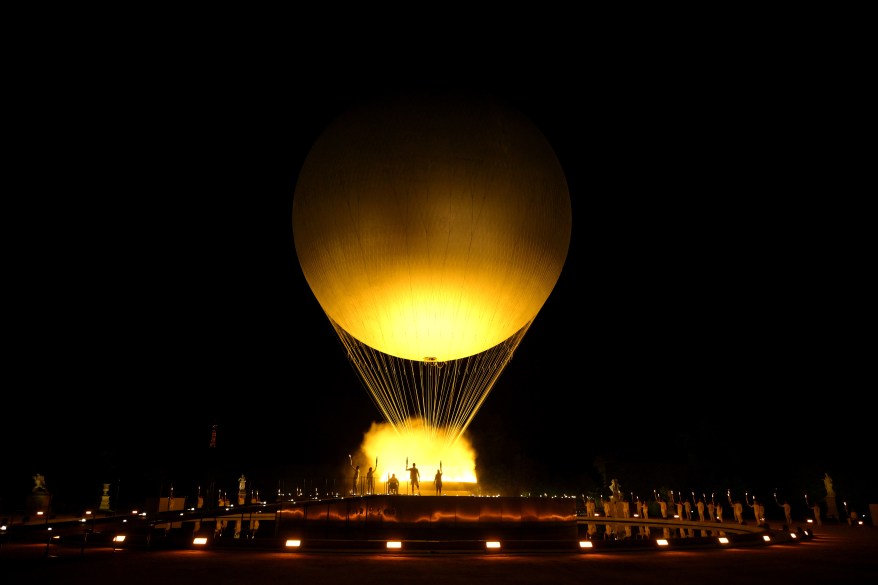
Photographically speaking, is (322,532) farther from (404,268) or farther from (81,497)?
(81,497)

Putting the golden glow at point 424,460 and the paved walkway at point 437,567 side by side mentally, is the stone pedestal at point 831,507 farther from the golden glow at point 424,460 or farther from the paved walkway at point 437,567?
the golden glow at point 424,460

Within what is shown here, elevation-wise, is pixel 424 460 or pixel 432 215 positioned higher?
pixel 432 215

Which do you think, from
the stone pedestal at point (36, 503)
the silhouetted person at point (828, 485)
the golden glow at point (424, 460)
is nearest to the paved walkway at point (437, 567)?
the golden glow at point (424, 460)

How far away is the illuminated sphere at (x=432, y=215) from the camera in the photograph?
1511 cm

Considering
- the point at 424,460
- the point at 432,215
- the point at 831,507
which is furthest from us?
the point at 831,507

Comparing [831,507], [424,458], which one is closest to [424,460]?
[424,458]

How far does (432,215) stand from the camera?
15.0 metres

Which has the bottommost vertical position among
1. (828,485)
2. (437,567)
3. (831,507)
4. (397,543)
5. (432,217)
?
(437,567)

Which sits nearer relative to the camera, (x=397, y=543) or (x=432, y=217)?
(x=397, y=543)

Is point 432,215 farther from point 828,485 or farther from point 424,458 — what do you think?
point 828,485

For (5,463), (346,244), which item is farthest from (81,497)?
(346,244)

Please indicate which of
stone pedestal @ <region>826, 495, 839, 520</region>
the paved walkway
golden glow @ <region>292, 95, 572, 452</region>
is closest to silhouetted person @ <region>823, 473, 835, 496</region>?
stone pedestal @ <region>826, 495, 839, 520</region>

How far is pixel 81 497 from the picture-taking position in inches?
1072

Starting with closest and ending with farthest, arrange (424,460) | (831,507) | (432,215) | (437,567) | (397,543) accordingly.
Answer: (437,567) < (397,543) < (432,215) < (424,460) < (831,507)
